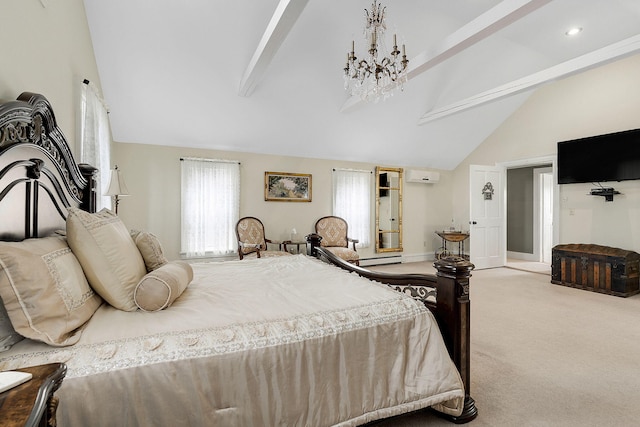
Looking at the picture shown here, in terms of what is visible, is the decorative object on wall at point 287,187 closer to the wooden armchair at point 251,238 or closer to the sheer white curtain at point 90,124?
the wooden armchair at point 251,238

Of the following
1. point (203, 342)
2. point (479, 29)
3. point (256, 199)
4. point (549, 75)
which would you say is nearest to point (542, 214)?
point (549, 75)

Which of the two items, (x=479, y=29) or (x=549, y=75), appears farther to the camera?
(x=549, y=75)

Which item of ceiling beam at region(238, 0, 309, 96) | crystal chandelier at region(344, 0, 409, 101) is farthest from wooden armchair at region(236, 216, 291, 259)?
crystal chandelier at region(344, 0, 409, 101)

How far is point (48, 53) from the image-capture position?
1.94m

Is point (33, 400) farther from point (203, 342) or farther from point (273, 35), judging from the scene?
point (273, 35)

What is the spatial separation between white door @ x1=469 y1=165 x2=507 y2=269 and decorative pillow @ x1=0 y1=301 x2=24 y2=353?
6327 mm

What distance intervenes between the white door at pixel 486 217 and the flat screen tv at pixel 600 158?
3.88 feet

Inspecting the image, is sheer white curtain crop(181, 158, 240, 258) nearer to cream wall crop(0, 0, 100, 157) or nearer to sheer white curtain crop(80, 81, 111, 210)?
sheer white curtain crop(80, 81, 111, 210)

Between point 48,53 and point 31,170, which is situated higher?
point 48,53

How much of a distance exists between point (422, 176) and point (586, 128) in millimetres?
2828

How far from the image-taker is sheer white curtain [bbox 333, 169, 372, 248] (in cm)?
619

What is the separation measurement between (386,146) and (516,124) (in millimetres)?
2599

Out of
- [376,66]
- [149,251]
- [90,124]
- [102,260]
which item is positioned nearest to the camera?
[102,260]

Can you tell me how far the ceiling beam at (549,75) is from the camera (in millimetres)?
3488
